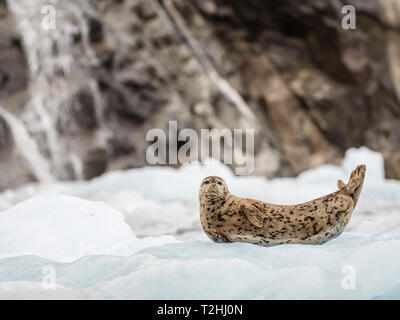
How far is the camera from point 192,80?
966 centimetres

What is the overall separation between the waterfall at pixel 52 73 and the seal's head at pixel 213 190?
19.8 ft

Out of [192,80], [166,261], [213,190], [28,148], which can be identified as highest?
[192,80]

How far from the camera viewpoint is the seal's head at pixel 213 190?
2.95m

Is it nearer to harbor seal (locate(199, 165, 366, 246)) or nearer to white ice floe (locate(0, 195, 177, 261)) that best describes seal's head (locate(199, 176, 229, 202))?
harbor seal (locate(199, 165, 366, 246))

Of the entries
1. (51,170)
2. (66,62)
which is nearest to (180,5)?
(66,62)

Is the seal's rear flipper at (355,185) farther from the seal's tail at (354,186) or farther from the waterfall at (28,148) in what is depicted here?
the waterfall at (28,148)

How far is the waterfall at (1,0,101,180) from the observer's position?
8562mm

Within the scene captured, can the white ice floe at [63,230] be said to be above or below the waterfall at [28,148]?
below

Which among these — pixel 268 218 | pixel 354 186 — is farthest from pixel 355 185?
pixel 268 218

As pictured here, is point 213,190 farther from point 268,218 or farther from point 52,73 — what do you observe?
point 52,73

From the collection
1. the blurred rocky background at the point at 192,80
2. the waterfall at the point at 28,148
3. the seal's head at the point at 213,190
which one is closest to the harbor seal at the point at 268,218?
the seal's head at the point at 213,190

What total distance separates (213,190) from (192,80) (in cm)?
694

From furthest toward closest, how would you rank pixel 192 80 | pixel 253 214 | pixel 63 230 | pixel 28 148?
pixel 192 80 → pixel 28 148 → pixel 63 230 → pixel 253 214
